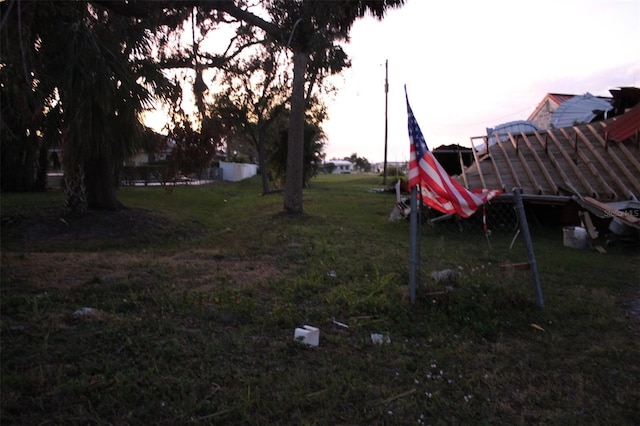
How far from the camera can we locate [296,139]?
15.8 metres

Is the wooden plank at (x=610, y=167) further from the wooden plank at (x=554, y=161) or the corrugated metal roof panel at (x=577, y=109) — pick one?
the corrugated metal roof panel at (x=577, y=109)

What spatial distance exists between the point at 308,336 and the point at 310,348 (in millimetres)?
122

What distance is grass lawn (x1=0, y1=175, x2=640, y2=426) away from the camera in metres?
3.52

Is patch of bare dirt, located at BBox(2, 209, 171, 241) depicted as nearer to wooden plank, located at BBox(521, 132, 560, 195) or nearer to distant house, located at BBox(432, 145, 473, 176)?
wooden plank, located at BBox(521, 132, 560, 195)

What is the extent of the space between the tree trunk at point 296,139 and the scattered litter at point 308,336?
1144 cm

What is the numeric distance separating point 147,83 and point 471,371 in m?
7.63

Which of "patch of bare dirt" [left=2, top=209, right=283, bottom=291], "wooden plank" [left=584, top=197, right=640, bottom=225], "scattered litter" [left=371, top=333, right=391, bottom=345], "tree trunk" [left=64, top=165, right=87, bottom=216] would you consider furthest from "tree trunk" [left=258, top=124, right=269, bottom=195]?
"scattered litter" [left=371, top=333, right=391, bottom=345]

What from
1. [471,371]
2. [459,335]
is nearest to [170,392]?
Result: [471,371]

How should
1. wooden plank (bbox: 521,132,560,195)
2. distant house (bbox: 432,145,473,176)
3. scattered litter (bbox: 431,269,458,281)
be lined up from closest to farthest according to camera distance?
1. scattered litter (bbox: 431,269,458,281)
2. wooden plank (bbox: 521,132,560,195)
3. distant house (bbox: 432,145,473,176)

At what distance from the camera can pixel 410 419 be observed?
3.45m

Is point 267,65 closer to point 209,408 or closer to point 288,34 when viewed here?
point 288,34

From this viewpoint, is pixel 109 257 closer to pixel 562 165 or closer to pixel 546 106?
pixel 562 165

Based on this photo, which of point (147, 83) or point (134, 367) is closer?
point (134, 367)

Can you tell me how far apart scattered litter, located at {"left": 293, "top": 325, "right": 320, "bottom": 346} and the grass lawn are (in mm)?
72
